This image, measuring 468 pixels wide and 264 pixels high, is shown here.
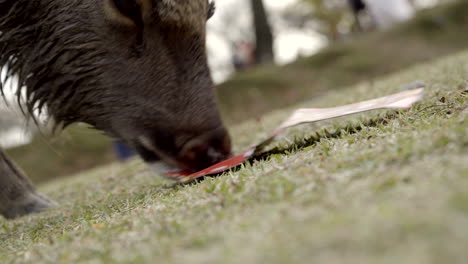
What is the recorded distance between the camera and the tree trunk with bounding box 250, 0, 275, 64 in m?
13.0

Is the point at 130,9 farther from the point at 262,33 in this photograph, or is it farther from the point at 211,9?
the point at 262,33

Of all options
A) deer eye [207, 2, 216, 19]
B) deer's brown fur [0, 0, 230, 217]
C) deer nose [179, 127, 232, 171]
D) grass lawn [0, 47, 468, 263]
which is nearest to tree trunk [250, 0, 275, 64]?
deer eye [207, 2, 216, 19]

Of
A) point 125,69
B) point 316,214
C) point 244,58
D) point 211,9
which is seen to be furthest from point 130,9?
point 244,58

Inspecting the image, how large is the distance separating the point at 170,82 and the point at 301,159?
0.89 m

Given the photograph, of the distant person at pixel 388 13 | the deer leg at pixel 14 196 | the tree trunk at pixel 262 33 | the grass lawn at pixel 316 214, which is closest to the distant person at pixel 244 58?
the tree trunk at pixel 262 33

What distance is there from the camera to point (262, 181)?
1495 mm

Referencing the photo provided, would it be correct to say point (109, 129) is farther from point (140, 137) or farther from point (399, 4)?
point (399, 4)

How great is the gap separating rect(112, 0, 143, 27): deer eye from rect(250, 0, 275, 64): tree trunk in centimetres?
1098

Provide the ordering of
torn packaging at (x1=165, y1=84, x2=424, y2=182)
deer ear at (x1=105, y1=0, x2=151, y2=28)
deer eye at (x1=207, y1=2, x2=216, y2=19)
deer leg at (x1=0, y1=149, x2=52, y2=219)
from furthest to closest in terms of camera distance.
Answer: deer leg at (x1=0, y1=149, x2=52, y2=219)
deer eye at (x1=207, y1=2, x2=216, y2=19)
deer ear at (x1=105, y1=0, x2=151, y2=28)
torn packaging at (x1=165, y1=84, x2=424, y2=182)

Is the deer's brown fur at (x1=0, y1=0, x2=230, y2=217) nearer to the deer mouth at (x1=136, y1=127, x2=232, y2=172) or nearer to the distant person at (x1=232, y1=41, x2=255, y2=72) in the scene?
the deer mouth at (x1=136, y1=127, x2=232, y2=172)

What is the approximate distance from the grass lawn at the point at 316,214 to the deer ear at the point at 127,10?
0.84m

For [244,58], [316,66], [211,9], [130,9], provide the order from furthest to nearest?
[244,58] → [316,66] → [211,9] → [130,9]

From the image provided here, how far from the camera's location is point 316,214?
3.30 feet

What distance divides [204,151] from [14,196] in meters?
1.27
